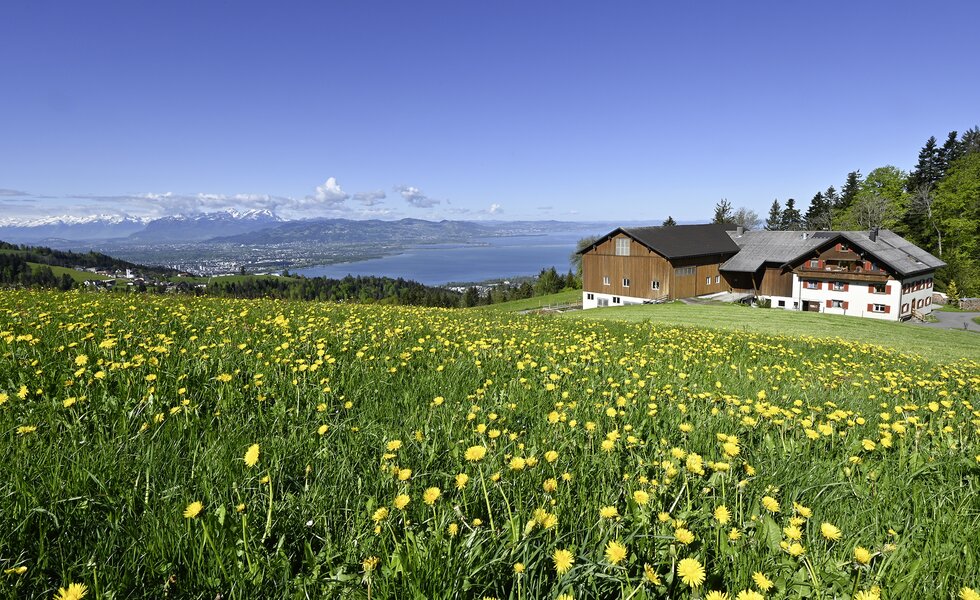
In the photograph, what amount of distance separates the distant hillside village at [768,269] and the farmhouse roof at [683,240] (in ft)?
0.37

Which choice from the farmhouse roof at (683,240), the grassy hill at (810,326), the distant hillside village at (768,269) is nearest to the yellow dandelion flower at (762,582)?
the grassy hill at (810,326)

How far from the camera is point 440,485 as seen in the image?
2656 mm

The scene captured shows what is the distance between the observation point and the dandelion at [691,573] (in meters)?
1.63

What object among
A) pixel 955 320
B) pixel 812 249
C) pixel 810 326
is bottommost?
pixel 955 320

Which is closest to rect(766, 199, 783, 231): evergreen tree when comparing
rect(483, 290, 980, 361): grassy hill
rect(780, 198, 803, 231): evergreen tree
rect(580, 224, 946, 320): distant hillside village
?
rect(780, 198, 803, 231): evergreen tree

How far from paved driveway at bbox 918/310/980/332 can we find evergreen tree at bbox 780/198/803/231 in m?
46.7

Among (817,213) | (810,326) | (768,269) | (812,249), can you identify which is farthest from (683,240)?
(817,213)

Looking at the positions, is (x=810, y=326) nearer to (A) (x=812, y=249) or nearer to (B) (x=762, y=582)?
(A) (x=812, y=249)

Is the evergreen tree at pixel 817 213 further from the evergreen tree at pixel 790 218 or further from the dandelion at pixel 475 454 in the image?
the dandelion at pixel 475 454

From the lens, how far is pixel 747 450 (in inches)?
132

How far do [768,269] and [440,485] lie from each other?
54.2 m

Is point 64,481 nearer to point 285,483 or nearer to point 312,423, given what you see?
point 285,483

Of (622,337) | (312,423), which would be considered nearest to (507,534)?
(312,423)

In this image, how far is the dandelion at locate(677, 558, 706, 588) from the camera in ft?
5.36
